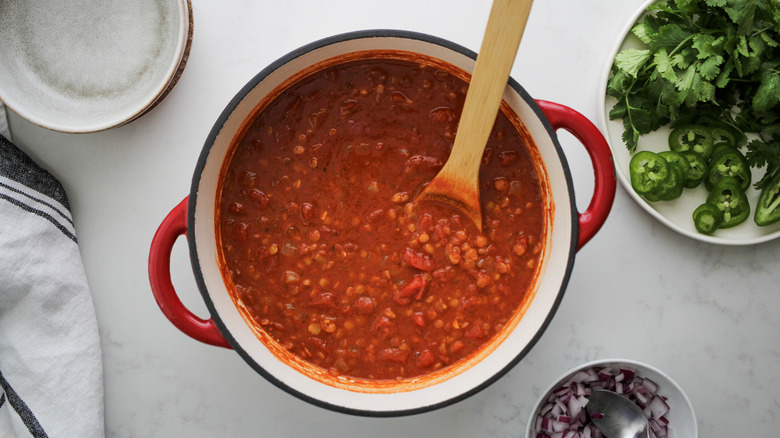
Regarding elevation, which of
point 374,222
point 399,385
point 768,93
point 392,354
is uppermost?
point 768,93

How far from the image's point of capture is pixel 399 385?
1943 millimetres

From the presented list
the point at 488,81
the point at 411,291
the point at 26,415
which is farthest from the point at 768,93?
the point at 26,415

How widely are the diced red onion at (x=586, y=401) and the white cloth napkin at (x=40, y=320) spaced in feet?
5.24

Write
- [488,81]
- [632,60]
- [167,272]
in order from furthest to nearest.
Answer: [632,60] < [167,272] < [488,81]

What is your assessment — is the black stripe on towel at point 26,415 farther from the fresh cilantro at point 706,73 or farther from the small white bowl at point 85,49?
the fresh cilantro at point 706,73

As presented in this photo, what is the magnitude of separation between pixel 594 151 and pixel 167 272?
4.22 ft

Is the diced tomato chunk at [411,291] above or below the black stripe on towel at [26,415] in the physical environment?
above

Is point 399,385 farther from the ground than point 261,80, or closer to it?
closer to it

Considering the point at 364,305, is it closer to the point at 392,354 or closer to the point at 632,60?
the point at 392,354

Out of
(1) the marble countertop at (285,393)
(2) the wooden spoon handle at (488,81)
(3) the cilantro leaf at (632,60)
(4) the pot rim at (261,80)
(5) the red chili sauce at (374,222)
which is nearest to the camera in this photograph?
(2) the wooden spoon handle at (488,81)

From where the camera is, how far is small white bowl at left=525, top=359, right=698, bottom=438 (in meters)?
2.02

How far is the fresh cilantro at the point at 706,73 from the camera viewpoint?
1.94 m

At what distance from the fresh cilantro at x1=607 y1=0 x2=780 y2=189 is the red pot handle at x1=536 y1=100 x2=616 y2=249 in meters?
0.38

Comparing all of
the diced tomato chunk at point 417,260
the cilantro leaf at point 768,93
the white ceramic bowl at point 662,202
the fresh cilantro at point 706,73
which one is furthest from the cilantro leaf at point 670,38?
the diced tomato chunk at point 417,260
